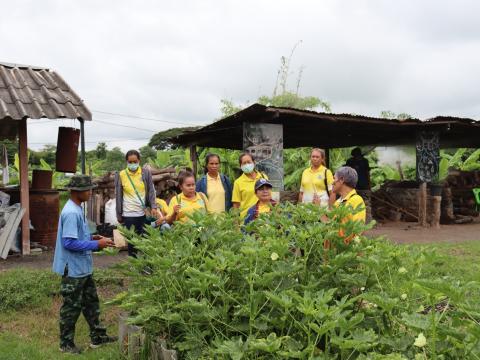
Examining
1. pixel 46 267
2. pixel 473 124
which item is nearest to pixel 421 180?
pixel 473 124

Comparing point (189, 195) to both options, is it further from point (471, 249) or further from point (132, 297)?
point (471, 249)

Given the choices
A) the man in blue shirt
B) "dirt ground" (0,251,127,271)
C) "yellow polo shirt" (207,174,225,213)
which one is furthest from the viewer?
"dirt ground" (0,251,127,271)

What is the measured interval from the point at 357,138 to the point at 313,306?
525 inches

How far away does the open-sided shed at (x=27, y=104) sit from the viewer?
827cm

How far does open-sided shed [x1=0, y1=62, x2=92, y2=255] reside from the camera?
827 cm

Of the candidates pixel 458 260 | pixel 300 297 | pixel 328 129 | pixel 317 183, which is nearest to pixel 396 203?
pixel 328 129

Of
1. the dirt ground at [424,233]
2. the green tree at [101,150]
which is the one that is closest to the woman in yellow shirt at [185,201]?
the dirt ground at [424,233]

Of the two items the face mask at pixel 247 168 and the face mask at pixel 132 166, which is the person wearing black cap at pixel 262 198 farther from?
the face mask at pixel 132 166

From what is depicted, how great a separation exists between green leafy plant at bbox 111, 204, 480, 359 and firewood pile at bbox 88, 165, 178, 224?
8.84 meters

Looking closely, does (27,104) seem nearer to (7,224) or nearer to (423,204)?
(7,224)

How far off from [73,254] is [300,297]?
2.61 m

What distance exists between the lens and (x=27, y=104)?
8.50m

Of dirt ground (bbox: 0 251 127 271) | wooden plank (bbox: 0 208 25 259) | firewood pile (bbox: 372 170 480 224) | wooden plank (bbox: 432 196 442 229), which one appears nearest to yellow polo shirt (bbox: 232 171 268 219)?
dirt ground (bbox: 0 251 127 271)

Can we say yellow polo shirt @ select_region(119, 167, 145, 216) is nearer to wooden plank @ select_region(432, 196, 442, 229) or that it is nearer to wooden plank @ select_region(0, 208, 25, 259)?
wooden plank @ select_region(0, 208, 25, 259)
